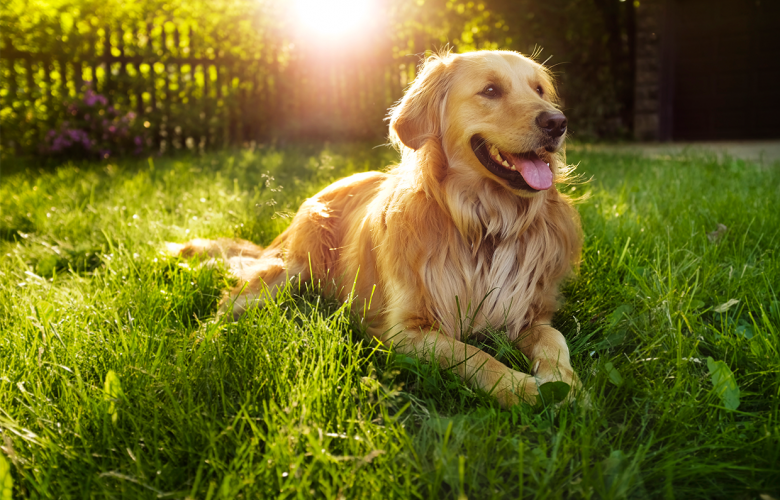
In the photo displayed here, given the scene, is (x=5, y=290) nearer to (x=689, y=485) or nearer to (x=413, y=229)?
(x=413, y=229)

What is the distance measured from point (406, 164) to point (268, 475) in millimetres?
1480

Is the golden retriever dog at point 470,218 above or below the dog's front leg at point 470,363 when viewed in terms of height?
above

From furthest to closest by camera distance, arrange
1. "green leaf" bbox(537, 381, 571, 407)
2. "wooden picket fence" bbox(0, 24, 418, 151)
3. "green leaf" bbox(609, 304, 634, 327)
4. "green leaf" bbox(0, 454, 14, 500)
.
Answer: "wooden picket fence" bbox(0, 24, 418, 151), "green leaf" bbox(609, 304, 634, 327), "green leaf" bbox(537, 381, 571, 407), "green leaf" bbox(0, 454, 14, 500)

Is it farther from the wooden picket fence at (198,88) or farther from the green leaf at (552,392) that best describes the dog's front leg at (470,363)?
the wooden picket fence at (198,88)

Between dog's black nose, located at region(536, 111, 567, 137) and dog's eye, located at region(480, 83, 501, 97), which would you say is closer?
dog's black nose, located at region(536, 111, 567, 137)

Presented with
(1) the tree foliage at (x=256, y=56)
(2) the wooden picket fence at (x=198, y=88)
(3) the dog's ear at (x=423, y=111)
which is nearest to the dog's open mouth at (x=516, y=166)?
(3) the dog's ear at (x=423, y=111)

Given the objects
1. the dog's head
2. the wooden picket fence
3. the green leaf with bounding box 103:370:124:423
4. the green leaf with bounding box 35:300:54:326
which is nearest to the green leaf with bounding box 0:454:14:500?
the green leaf with bounding box 103:370:124:423

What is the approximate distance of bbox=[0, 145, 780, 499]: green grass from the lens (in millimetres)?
1185

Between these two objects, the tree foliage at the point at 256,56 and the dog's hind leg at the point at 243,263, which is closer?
the dog's hind leg at the point at 243,263

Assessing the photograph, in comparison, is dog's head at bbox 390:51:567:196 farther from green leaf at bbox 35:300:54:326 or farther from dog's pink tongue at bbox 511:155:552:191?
green leaf at bbox 35:300:54:326

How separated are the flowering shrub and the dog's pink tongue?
20.1ft

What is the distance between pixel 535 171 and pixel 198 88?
7.24 metres

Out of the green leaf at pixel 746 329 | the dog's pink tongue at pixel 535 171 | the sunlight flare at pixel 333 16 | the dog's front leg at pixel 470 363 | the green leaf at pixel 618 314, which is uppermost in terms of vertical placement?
the sunlight flare at pixel 333 16

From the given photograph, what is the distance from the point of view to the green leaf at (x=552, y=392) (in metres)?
1.48
